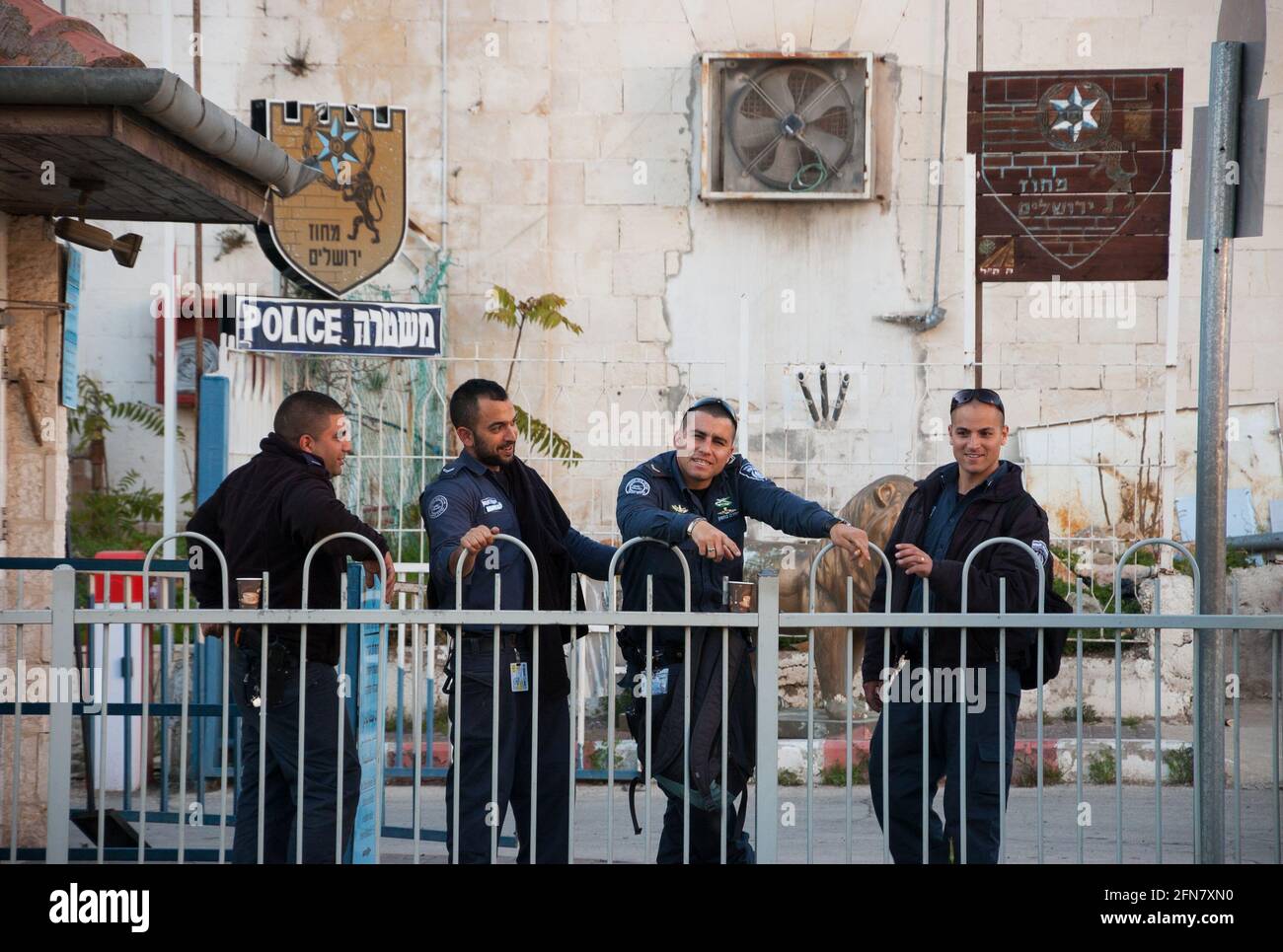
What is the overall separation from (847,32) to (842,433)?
11.4 ft

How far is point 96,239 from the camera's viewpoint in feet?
22.1

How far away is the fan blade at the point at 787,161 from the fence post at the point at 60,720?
872cm

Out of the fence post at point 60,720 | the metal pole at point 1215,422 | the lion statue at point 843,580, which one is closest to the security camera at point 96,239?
the fence post at point 60,720

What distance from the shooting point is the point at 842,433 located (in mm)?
12125

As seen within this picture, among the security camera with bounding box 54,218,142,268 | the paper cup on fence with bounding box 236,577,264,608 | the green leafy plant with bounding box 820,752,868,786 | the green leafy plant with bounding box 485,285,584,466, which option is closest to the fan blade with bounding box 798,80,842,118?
the green leafy plant with bounding box 485,285,584,466

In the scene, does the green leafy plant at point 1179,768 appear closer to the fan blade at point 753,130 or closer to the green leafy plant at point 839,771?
the green leafy plant at point 839,771

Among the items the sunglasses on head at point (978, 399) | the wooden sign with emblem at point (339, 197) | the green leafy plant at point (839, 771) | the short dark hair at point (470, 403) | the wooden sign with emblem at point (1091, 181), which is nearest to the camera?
the sunglasses on head at point (978, 399)

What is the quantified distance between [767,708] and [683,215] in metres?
8.20

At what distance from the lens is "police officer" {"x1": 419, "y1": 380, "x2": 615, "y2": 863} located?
5.35 meters

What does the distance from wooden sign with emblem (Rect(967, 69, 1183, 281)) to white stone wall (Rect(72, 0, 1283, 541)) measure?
0.70 ft

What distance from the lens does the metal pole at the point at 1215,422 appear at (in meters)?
4.88

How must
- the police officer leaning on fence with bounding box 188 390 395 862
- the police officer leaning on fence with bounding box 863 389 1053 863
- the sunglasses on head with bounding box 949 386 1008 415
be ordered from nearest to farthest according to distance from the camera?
the police officer leaning on fence with bounding box 863 389 1053 863 < the police officer leaning on fence with bounding box 188 390 395 862 < the sunglasses on head with bounding box 949 386 1008 415

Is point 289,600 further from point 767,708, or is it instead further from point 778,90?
point 778,90

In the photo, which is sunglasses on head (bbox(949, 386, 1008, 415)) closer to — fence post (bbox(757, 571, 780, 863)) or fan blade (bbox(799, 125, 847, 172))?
fence post (bbox(757, 571, 780, 863))
